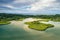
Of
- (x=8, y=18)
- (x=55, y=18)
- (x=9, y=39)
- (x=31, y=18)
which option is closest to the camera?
(x=9, y=39)

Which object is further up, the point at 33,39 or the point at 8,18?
the point at 8,18

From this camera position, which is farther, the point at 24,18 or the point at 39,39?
the point at 24,18

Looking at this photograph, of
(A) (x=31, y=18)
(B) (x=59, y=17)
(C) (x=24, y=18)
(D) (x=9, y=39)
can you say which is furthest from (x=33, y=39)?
(B) (x=59, y=17)

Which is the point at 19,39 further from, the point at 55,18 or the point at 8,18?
the point at 55,18

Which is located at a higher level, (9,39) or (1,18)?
(1,18)

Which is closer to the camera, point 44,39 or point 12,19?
point 44,39

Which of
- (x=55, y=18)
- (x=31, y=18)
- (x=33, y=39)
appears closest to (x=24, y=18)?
(x=31, y=18)

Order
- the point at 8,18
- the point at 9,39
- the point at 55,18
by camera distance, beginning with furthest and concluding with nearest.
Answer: the point at 55,18
the point at 8,18
the point at 9,39

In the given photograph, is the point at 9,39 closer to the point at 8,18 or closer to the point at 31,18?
the point at 31,18

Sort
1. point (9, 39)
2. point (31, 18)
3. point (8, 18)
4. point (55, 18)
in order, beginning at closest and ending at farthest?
point (9, 39) → point (31, 18) → point (8, 18) → point (55, 18)
